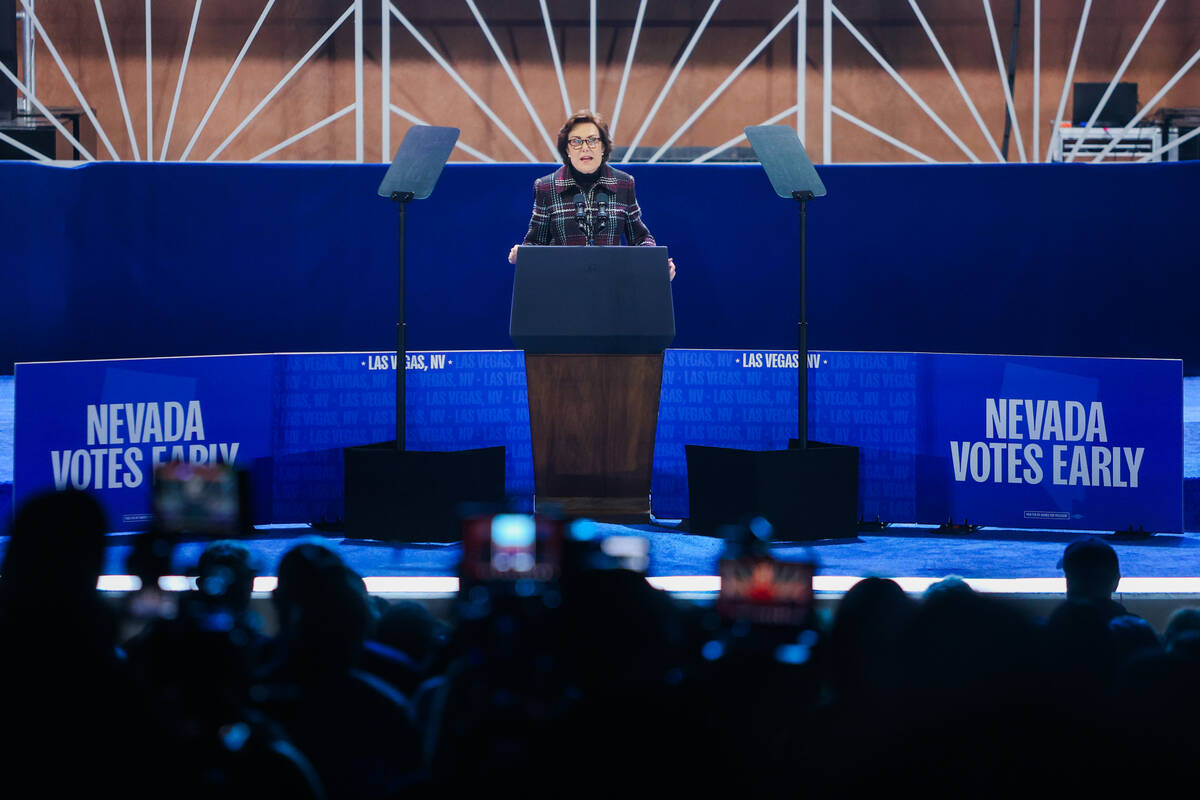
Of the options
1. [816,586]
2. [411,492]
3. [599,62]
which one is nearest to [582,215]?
[411,492]

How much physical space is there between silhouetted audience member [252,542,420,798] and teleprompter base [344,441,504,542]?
3048mm

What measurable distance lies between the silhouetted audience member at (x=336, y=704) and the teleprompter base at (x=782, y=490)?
307 cm

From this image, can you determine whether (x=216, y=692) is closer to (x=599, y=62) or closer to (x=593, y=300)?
(x=593, y=300)

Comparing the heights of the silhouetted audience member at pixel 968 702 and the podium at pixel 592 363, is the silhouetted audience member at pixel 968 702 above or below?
below

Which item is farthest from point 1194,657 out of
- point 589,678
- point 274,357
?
point 274,357

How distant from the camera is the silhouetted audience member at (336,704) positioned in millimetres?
1146

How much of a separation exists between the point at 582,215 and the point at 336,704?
11.7 feet

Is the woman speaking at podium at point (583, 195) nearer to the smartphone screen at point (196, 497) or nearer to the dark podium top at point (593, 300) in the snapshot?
the dark podium top at point (593, 300)

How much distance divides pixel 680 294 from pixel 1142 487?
3584 mm

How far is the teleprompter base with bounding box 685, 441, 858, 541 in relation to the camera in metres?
4.23

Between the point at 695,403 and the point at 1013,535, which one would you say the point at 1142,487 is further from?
the point at 695,403

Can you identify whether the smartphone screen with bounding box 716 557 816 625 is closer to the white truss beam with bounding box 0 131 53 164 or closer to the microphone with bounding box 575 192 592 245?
the microphone with bounding box 575 192 592 245

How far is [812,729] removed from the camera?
1.05 metres

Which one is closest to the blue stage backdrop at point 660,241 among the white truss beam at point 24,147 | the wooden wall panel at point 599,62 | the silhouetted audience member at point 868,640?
the white truss beam at point 24,147
